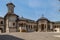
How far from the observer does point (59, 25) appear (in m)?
54.6

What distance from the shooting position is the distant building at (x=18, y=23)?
50875mm

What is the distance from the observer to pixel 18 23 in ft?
171

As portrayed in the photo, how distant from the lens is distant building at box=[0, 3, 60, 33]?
167 feet

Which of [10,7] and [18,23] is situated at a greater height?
[10,7]

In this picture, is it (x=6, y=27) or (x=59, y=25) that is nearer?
(x=6, y=27)

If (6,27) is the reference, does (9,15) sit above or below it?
above

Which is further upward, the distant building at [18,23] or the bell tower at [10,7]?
the bell tower at [10,7]

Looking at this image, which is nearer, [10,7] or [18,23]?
[10,7]

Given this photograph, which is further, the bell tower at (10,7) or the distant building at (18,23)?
the bell tower at (10,7)

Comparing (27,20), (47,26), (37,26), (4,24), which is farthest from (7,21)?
(47,26)

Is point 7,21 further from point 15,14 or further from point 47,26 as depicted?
point 47,26

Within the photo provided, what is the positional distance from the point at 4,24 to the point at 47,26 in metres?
14.7

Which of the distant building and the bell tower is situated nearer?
the distant building

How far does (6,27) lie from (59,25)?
1865 centimetres
